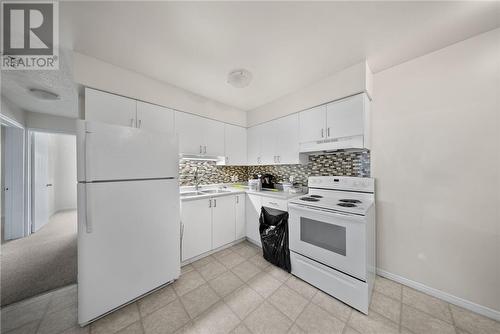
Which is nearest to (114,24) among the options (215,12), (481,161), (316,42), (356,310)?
(215,12)

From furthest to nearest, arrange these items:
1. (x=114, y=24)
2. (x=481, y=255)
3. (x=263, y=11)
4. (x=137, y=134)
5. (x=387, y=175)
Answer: (x=387, y=175), (x=137, y=134), (x=481, y=255), (x=114, y=24), (x=263, y=11)

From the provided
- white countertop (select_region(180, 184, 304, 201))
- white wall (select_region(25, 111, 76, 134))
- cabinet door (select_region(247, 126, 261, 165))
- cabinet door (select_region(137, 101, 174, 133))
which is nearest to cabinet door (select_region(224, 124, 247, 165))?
cabinet door (select_region(247, 126, 261, 165))

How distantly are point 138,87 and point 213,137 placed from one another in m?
1.15

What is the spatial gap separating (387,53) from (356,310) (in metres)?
2.47

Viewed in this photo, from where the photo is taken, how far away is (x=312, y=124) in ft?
7.18

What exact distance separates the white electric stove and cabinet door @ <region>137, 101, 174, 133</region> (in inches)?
76.3

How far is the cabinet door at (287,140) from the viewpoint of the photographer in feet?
7.82

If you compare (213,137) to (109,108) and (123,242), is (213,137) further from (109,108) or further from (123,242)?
(123,242)

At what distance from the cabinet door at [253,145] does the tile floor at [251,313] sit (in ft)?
6.14

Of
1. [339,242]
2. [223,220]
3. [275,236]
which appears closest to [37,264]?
[223,220]

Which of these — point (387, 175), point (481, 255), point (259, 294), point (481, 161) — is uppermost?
point (481, 161)

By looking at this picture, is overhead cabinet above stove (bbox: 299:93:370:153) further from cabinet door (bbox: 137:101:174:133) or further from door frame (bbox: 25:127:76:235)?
door frame (bbox: 25:127:76:235)

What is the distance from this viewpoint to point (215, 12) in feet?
3.88

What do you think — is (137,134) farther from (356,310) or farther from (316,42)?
(356,310)
